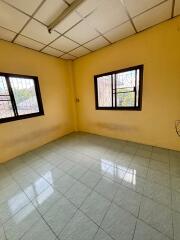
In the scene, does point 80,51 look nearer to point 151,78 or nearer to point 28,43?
point 28,43

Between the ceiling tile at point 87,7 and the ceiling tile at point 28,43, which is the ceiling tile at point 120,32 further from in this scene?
the ceiling tile at point 28,43

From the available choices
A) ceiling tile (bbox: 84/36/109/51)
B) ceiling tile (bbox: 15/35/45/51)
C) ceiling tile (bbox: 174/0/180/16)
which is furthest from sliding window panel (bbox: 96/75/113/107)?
ceiling tile (bbox: 15/35/45/51)

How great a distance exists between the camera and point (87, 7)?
5.86 ft

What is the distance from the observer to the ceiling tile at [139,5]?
1.76 meters

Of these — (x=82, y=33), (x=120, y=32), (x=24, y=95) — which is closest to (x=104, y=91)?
(x=120, y=32)

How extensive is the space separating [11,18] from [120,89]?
2.70 metres

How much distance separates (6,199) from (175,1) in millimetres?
4063

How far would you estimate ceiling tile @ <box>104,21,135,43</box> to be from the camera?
2.32 m

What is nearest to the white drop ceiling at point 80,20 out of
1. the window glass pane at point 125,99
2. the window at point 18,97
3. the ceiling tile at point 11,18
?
the ceiling tile at point 11,18

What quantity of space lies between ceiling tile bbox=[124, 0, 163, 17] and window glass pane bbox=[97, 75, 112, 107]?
5.03ft

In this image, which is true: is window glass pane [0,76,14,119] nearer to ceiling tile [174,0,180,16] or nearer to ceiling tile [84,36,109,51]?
ceiling tile [84,36,109,51]

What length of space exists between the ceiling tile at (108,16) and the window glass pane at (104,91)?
1.28 meters

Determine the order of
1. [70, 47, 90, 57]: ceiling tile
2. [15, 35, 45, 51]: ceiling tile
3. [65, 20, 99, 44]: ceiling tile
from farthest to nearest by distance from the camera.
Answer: [70, 47, 90, 57]: ceiling tile
[15, 35, 45, 51]: ceiling tile
[65, 20, 99, 44]: ceiling tile

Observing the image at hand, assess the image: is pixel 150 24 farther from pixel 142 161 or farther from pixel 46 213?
pixel 46 213
